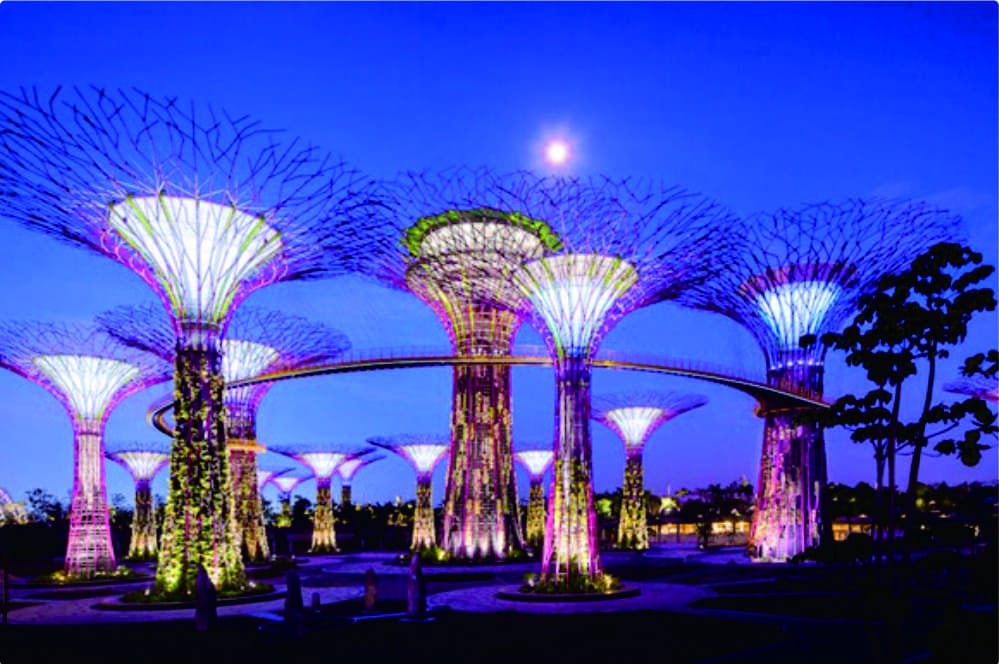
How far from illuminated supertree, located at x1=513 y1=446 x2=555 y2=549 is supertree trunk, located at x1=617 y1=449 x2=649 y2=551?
419 centimetres

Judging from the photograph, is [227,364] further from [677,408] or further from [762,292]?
[677,408]

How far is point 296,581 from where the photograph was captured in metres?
15.3

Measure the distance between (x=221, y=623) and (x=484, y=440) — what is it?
1852cm

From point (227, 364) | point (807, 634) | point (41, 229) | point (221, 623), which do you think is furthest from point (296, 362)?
point (807, 634)

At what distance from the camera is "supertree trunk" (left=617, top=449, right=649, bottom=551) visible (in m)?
44.9

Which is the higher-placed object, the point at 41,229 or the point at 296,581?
the point at 41,229

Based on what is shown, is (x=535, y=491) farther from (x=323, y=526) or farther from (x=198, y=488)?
Result: (x=198, y=488)

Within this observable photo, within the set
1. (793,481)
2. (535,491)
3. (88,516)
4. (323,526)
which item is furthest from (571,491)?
(323,526)

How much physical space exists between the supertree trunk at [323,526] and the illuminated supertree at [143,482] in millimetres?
9388

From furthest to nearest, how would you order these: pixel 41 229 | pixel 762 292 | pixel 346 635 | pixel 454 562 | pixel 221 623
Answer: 1. pixel 454 562
2. pixel 762 292
3. pixel 41 229
4. pixel 221 623
5. pixel 346 635

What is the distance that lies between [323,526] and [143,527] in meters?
11.0

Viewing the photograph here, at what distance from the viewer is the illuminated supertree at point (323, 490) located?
180ft

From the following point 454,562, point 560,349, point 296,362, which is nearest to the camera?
point 560,349

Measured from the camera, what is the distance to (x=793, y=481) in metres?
29.3
